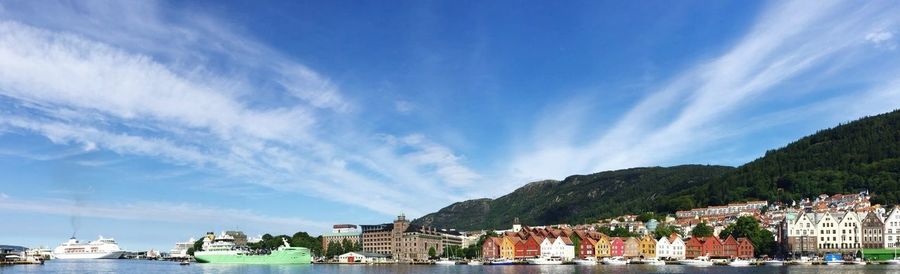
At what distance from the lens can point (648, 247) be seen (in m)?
131

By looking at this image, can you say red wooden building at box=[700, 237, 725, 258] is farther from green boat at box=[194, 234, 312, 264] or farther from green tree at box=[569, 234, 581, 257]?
green boat at box=[194, 234, 312, 264]

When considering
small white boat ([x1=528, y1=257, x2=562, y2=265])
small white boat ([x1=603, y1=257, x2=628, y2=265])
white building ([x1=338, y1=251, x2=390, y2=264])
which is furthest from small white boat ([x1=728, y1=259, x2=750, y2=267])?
white building ([x1=338, y1=251, x2=390, y2=264])

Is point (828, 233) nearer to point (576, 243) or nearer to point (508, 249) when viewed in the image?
point (576, 243)

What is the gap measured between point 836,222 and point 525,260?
49222 millimetres

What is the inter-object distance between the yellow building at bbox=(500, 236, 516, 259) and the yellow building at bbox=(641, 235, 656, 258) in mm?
22834

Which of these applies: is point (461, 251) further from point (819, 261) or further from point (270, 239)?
point (819, 261)

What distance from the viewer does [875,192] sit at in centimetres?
17412

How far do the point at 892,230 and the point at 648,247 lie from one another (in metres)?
37.6

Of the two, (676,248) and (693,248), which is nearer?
(693,248)

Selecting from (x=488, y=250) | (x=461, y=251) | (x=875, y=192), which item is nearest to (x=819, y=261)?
(x=488, y=250)

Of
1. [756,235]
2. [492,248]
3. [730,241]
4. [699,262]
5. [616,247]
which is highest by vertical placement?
[756,235]

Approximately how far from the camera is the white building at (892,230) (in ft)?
359

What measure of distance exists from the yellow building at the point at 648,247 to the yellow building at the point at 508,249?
22.8m

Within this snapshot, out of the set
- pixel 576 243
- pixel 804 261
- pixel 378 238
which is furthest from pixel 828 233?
pixel 378 238
